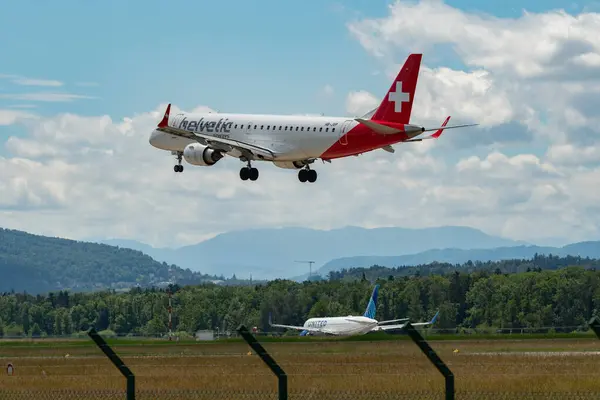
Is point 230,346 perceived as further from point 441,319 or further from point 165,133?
point 441,319

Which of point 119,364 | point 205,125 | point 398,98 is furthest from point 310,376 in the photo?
point 205,125

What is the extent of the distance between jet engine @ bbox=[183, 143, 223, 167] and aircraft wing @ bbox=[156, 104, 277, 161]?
0.47 metres

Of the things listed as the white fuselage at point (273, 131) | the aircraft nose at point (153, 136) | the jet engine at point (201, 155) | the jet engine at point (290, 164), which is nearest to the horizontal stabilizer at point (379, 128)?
the white fuselage at point (273, 131)

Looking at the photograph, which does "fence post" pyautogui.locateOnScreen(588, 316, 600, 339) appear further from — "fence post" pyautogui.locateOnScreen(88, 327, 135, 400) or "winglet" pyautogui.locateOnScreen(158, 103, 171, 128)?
"winglet" pyautogui.locateOnScreen(158, 103, 171, 128)

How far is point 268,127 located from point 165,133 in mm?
7299

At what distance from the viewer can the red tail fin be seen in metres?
79.8

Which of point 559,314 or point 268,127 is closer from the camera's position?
point 268,127

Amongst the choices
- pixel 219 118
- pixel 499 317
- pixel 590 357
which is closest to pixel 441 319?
pixel 499 317

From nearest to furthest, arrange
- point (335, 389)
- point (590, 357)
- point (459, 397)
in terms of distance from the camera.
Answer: point (459, 397), point (335, 389), point (590, 357)

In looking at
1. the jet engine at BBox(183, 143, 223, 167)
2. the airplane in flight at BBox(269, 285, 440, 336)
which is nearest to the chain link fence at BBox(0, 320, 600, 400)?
the jet engine at BBox(183, 143, 223, 167)

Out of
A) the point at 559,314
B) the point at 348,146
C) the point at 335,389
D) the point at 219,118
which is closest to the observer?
the point at 335,389

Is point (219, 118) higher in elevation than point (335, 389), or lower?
higher

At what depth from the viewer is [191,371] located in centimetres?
4628

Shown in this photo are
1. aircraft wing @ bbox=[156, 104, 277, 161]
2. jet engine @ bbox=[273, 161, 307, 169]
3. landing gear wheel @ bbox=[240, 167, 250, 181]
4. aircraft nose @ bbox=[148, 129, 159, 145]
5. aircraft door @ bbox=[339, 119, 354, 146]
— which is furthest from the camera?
aircraft nose @ bbox=[148, 129, 159, 145]
